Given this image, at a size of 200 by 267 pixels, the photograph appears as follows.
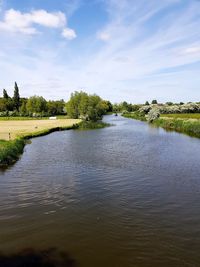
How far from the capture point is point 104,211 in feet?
53.6

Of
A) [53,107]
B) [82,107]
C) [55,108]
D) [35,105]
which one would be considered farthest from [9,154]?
[55,108]

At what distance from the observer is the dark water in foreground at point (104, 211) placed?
12.1m

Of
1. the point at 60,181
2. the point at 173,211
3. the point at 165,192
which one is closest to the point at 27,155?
the point at 60,181

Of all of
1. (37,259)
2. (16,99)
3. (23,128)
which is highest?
(16,99)

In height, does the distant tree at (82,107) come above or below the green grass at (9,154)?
above

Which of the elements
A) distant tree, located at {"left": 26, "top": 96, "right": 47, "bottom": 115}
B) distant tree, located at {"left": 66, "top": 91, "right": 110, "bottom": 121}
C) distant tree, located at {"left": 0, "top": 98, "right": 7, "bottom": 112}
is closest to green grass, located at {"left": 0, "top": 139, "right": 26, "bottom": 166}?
distant tree, located at {"left": 66, "top": 91, "right": 110, "bottom": 121}

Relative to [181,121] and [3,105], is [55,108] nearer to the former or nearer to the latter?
[3,105]

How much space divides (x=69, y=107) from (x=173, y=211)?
95.0 metres

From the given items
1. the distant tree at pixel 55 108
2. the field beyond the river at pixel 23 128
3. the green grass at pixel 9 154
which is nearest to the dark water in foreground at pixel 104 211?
the green grass at pixel 9 154

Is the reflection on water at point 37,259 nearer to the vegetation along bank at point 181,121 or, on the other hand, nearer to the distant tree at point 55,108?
the vegetation along bank at point 181,121

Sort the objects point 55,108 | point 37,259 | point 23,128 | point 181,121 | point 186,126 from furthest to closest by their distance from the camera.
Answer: point 55,108 → point 181,121 → point 23,128 → point 186,126 → point 37,259

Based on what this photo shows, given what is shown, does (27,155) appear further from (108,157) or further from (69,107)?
(69,107)

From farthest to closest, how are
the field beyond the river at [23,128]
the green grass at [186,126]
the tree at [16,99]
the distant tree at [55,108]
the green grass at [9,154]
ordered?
the distant tree at [55,108] → the tree at [16,99] → the green grass at [186,126] → the field beyond the river at [23,128] → the green grass at [9,154]

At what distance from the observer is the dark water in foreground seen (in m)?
12.1
